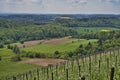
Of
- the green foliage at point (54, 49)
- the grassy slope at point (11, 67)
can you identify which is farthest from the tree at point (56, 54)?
the grassy slope at point (11, 67)

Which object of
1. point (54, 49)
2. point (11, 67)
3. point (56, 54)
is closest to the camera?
point (11, 67)

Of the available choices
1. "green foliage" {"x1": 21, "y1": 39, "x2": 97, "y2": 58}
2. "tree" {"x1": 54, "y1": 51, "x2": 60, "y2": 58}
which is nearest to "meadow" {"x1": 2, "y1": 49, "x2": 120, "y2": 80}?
"tree" {"x1": 54, "y1": 51, "x2": 60, "y2": 58}

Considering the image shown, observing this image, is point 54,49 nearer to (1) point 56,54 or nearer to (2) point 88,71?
(1) point 56,54

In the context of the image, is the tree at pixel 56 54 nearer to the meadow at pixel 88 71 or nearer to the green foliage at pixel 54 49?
the green foliage at pixel 54 49

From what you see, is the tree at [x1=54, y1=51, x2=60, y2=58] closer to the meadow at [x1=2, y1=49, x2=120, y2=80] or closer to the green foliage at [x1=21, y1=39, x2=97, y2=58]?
the green foliage at [x1=21, y1=39, x2=97, y2=58]

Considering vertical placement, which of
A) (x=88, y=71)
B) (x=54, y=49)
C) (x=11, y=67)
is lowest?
(x=11, y=67)

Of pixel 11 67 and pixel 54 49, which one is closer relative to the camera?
pixel 11 67

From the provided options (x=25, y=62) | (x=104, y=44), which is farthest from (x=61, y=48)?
(x=25, y=62)

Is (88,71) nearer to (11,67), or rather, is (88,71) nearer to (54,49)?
(11,67)

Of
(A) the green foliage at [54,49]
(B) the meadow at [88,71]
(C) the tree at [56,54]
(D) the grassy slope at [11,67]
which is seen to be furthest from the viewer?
(A) the green foliage at [54,49]

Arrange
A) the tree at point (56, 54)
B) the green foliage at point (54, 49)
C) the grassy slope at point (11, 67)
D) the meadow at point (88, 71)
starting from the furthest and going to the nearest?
the green foliage at point (54, 49), the tree at point (56, 54), the grassy slope at point (11, 67), the meadow at point (88, 71)

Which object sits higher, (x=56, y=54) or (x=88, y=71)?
(x=88, y=71)

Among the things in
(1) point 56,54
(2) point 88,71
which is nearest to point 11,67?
(1) point 56,54

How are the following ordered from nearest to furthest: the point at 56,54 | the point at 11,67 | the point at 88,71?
the point at 88,71, the point at 11,67, the point at 56,54
